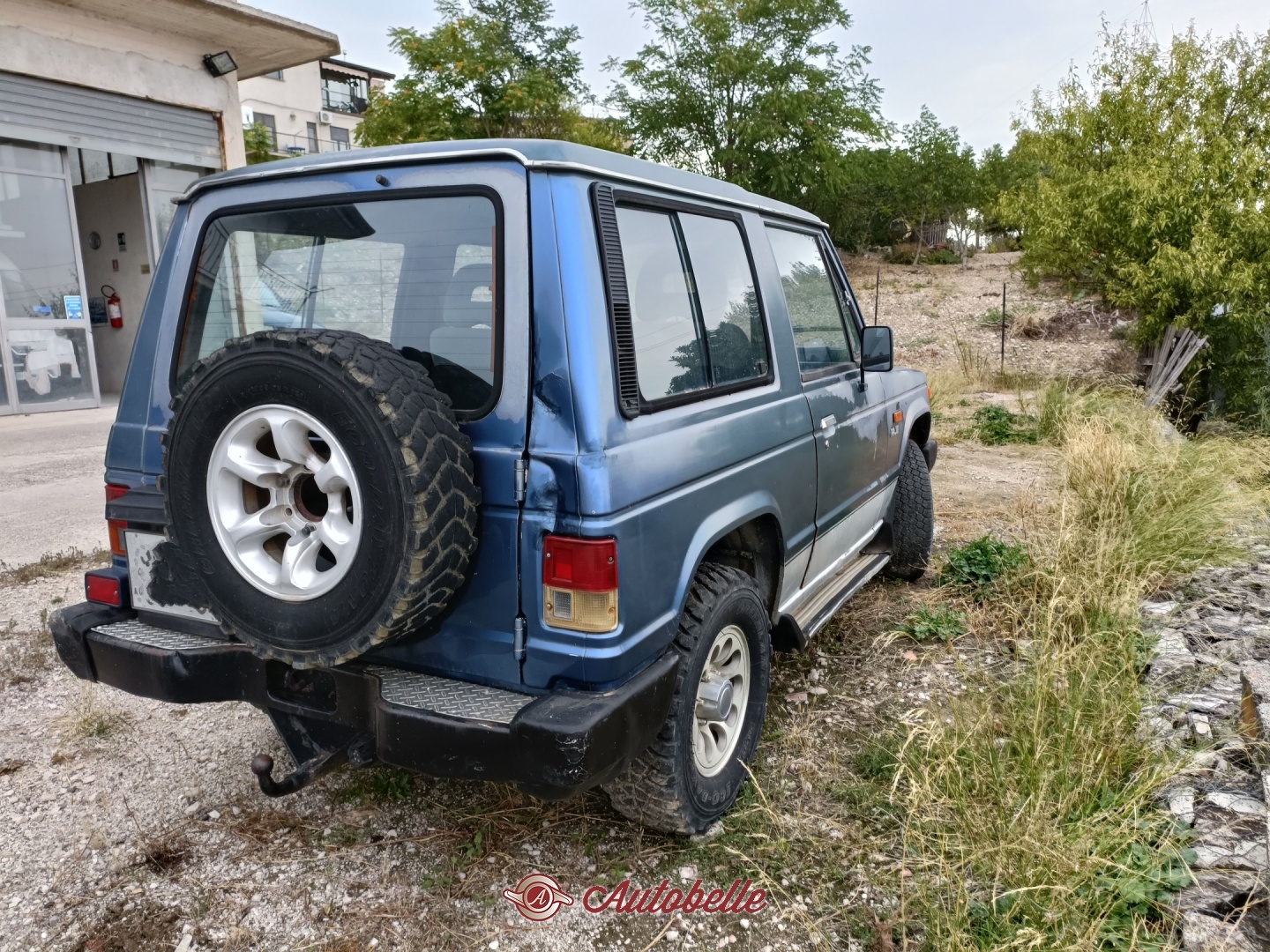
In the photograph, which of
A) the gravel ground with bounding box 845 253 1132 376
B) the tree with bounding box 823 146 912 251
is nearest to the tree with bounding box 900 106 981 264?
the tree with bounding box 823 146 912 251

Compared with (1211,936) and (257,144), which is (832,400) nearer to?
(1211,936)

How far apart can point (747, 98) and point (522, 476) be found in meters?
31.1

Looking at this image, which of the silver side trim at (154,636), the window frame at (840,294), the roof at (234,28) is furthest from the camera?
the roof at (234,28)

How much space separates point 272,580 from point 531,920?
45.3 inches

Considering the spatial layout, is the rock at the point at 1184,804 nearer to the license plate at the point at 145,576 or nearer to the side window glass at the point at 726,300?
the side window glass at the point at 726,300

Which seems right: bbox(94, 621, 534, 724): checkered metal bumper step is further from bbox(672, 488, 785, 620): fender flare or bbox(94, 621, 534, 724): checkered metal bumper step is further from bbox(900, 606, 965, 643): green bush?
bbox(900, 606, 965, 643): green bush

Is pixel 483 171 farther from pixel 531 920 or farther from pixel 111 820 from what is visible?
pixel 111 820

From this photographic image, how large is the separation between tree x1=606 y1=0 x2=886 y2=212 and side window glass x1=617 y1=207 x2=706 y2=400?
28.2 metres

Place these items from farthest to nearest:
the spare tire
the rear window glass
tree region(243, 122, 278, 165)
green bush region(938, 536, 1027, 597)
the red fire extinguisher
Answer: tree region(243, 122, 278, 165)
the red fire extinguisher
green bush region(938, 536, 1027, 597)
the rear window glass
the spare tire

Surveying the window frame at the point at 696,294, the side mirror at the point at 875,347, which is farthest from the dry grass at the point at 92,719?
the side mirror at the point at 875,347

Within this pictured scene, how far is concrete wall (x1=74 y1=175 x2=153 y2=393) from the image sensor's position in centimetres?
1201

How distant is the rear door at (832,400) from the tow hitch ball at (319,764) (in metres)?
1.84

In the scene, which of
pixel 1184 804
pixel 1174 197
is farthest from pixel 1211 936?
pixel 1174 197

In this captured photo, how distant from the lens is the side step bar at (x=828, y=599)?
3334 millimetres
